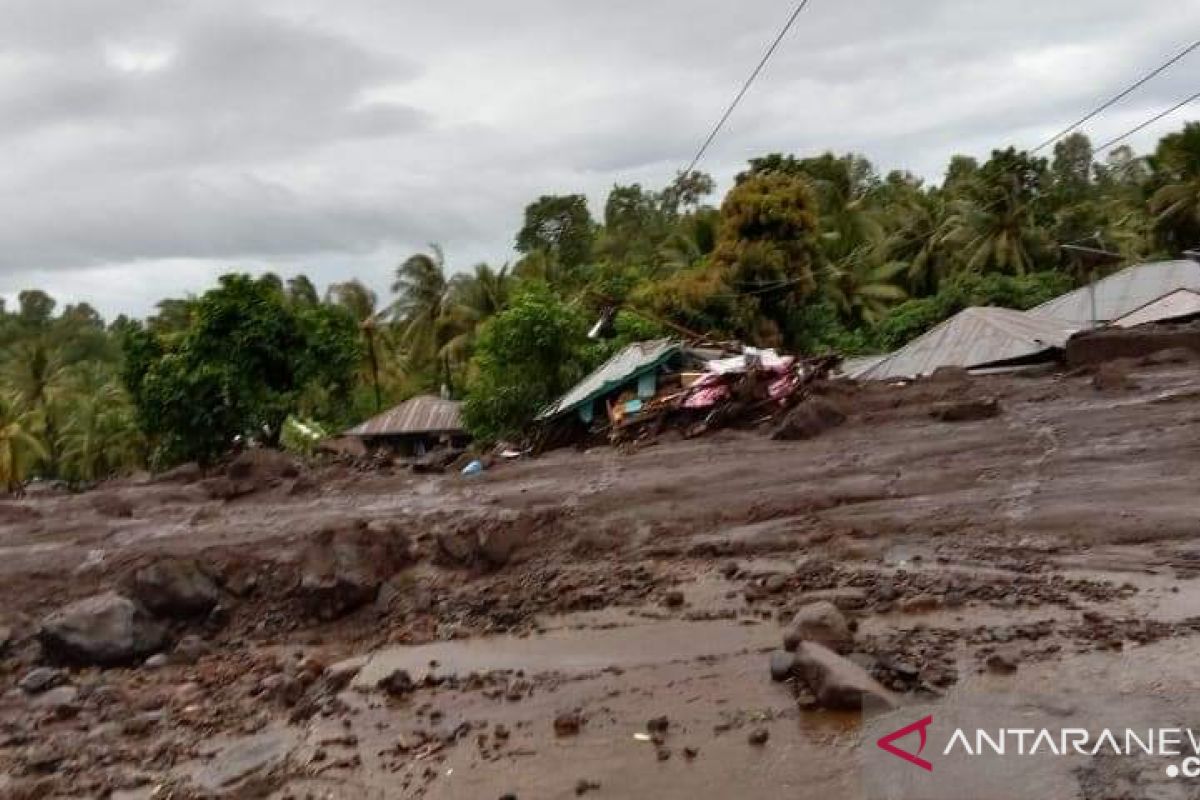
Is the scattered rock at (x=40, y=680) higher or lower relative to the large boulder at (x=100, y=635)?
lower

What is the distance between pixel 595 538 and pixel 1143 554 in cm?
502

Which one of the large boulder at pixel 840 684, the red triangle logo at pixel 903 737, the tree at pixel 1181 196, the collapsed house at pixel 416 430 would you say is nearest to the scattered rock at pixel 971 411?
the large boulder at pixel 840 684

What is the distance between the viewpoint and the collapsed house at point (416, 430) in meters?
32.3

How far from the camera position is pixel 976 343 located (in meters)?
21.8

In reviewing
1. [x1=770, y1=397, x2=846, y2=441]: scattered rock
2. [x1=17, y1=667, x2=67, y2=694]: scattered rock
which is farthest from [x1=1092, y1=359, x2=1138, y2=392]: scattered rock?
[x1=17, y1=667, x2=67, y2=694]: scattered rock

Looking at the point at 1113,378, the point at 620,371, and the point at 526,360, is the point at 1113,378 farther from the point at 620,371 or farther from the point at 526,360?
the point at 526,360

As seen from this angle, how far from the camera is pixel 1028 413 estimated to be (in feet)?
49.5

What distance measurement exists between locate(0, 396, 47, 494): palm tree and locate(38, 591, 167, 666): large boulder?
2717cm

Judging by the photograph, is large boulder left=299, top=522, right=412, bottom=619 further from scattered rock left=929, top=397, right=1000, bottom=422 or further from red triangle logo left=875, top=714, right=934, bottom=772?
scattered rock left=929, top=397, right=1000, bottom=422

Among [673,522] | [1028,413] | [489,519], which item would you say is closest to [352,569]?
[489,519]

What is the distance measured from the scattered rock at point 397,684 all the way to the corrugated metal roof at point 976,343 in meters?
15.7

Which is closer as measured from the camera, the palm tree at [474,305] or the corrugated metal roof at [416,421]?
the corrugated metal roof at [416,421]

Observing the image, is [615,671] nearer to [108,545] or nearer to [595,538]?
[595,538]

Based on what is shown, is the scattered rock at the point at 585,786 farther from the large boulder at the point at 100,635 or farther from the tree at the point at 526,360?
the tree at the point at 526,360
